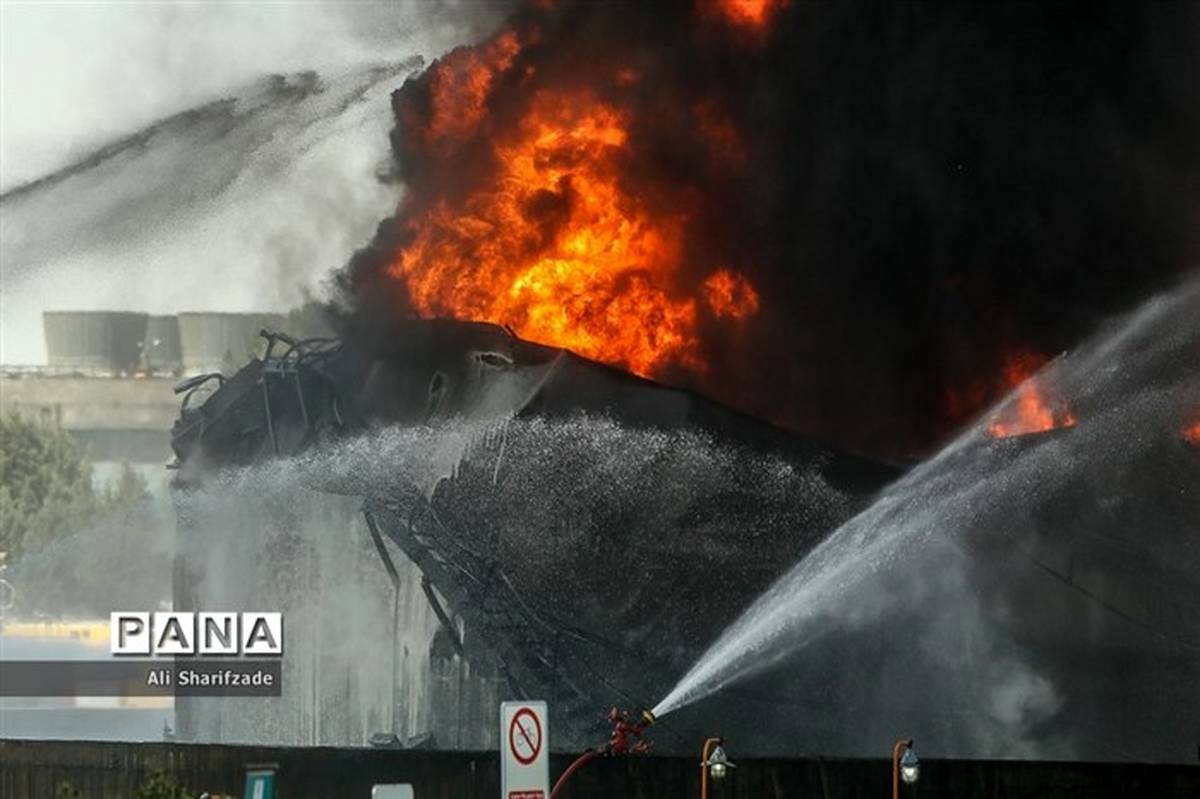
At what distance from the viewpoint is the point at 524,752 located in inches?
870

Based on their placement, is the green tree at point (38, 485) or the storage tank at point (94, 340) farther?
the green tree at point (38, 485)

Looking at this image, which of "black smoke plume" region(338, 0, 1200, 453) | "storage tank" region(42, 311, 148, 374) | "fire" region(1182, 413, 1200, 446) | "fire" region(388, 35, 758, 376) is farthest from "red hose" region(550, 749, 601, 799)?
"storage tank" region(42, 311, 148, 374)

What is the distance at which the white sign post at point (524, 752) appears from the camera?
21.9 m

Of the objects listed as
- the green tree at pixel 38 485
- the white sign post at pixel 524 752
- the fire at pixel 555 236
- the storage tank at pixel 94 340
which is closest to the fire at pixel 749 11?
the fire at pixel 555 236

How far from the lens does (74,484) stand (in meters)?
46.7

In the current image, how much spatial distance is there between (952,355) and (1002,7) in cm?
624

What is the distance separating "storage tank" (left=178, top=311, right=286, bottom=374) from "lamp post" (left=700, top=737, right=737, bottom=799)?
55.4ft

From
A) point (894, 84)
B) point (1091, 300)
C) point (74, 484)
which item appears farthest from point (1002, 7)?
point (74, 484)

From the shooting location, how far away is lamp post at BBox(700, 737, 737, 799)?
27516 millimetres

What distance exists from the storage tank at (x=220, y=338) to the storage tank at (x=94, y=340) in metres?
1.00

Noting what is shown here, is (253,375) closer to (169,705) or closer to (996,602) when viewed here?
(169,705)

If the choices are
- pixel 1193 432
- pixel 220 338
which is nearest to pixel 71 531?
pixel 220 338

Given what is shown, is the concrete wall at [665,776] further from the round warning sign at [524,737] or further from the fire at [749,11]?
the fire at [749,11]

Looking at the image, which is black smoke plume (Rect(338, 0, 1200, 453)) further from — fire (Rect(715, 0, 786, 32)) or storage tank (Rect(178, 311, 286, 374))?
storage tank (Rect(178, 311, 286, 374))
